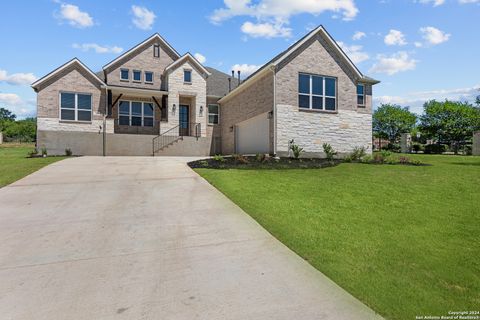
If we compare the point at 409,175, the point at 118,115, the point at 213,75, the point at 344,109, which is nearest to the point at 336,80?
the point at 344,109

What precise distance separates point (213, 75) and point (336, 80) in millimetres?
15089

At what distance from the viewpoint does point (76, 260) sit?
13.7ft

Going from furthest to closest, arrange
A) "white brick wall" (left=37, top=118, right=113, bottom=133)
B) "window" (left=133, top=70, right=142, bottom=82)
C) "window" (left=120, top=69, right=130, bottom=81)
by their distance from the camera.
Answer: "window" (left=133, top=70, right=142, bottom=82) < "window" (left=120, top=69, right=130, bottom=81) < "white brick wall" (left=37, top=118, right=113, bottom=133)

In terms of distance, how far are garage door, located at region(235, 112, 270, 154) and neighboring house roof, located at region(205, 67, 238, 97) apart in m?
5.69

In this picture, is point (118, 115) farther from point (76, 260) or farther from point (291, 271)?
point (291, 271)

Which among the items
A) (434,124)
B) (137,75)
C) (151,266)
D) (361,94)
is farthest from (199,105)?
(434,124)

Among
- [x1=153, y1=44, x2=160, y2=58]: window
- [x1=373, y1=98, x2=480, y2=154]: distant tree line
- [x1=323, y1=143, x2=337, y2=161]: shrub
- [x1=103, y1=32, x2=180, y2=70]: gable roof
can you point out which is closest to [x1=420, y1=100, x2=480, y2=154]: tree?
[x1=373, y1=98, x2=480, y2=154]: distant tree line

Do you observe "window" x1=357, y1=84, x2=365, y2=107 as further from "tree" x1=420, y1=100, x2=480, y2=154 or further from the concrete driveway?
the concrete driveway

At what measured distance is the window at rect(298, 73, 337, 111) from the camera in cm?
1780

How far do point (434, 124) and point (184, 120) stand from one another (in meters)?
36.2

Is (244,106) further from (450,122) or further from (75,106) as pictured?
(450,122)

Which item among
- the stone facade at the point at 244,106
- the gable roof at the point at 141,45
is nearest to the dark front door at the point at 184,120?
the stone facade at the point at 244,106

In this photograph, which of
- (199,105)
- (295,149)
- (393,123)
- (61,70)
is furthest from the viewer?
(393,123)

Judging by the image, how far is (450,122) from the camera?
39.6 m
